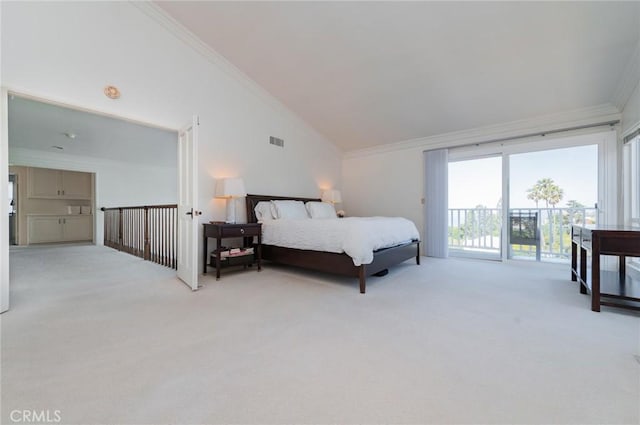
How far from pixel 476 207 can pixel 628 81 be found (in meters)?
3.09

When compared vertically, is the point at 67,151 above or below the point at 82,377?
above

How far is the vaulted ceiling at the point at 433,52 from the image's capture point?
267 cm

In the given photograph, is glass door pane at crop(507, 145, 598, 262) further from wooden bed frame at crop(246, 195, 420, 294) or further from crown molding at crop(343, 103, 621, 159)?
wooden bed frame at crop(246, 195, 420, 294)

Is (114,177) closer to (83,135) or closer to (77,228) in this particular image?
(83,135)

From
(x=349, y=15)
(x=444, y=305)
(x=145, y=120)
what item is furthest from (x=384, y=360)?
(x=145, y=120)

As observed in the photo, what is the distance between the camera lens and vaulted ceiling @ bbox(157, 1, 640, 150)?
8.76ft

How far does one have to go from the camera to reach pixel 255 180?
463cm

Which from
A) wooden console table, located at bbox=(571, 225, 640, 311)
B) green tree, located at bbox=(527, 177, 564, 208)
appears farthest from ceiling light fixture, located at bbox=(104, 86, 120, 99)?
green tree, located at bbox=(527, 177, 564, 208)

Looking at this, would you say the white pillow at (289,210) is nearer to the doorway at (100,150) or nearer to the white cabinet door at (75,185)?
the doorway at (100,150)

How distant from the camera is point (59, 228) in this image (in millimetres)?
6895

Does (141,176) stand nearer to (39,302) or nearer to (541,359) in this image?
(39,302)

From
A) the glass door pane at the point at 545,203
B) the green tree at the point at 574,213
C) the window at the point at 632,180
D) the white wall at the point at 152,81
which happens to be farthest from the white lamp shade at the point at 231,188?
the green tree at the point at 574,213

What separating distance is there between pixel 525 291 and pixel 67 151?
8.85 m

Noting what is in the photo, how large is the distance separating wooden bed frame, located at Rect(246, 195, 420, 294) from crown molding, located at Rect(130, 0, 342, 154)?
202 centimetres
